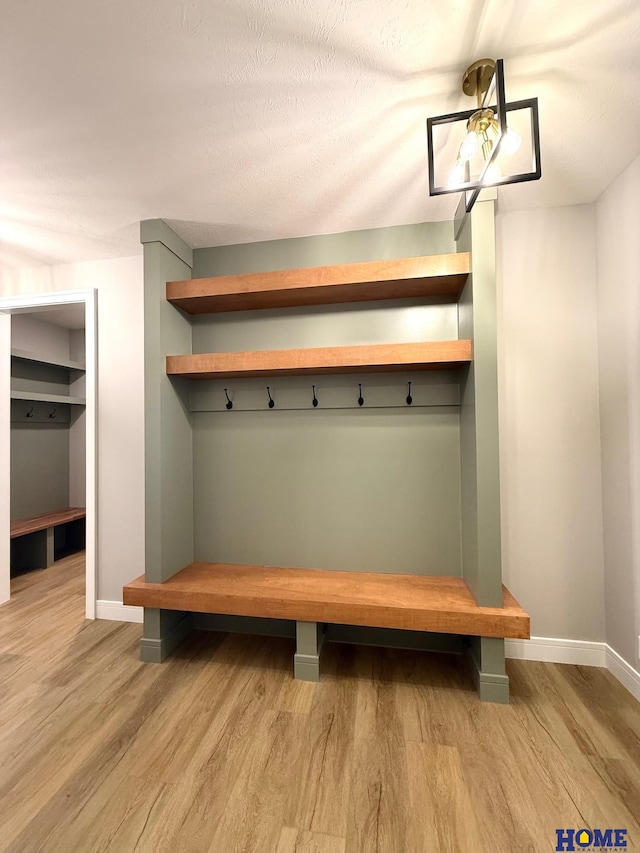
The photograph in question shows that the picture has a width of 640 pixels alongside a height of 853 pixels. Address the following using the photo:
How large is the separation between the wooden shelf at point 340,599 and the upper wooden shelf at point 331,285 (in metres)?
1.63

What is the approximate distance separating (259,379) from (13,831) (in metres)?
2.08

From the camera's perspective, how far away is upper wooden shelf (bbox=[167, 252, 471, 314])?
192 cm

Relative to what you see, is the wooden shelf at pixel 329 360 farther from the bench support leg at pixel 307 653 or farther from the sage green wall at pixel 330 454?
the bench support leg at pixel 307 653

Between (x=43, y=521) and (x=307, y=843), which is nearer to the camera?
(x=307, y=843)

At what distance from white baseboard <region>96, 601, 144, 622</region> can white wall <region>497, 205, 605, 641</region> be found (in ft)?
7.90

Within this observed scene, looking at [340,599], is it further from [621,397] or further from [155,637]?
[621,397]

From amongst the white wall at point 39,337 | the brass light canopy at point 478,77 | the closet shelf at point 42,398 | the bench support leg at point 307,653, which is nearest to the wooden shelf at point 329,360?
the brass light canopy at point 478,77

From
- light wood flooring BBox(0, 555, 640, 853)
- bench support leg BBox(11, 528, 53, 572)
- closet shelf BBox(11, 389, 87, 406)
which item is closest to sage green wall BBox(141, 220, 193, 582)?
light wood flooring BBox(0, 555, 640, 853)

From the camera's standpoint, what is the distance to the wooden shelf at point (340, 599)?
5.64ft

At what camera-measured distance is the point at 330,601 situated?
72.5 inches

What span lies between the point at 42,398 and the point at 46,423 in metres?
0.58

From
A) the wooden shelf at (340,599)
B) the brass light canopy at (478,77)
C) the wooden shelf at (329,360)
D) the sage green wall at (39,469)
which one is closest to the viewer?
the brass light canopy at (478,77)

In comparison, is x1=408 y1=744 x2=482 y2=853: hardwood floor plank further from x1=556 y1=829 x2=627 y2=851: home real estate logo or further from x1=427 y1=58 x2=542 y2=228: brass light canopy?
x1=427 y1=58 x2=542 y2=228: brass light canopy

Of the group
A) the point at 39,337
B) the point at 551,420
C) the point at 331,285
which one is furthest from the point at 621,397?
the point at 39,337
